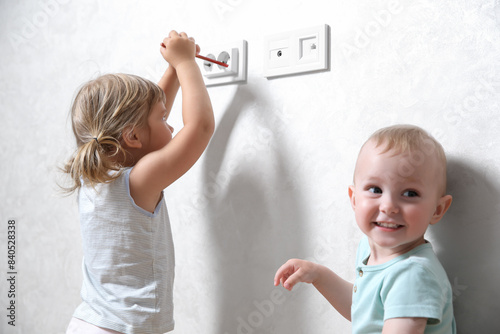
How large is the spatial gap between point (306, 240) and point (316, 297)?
0.11 meters

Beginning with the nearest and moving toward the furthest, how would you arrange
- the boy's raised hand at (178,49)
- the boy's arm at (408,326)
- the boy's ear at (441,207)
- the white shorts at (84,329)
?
the boy's arm at (408,326) < the boy's ear at (441,207) < the white shorts at (84,329) < the boy's raised hand at (178,49)

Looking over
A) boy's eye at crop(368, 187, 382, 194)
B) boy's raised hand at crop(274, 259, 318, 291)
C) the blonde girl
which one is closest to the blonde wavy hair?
the blonde girl

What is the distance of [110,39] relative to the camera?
130cm

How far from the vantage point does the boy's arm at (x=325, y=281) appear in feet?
2.80

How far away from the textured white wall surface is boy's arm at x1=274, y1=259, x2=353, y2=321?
59 mm

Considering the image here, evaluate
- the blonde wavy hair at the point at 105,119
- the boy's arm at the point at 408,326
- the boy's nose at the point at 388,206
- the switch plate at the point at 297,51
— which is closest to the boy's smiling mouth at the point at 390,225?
the boy's nose at the point at 388,206

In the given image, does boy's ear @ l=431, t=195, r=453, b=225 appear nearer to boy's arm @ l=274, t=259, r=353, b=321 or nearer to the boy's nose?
the boy's nose

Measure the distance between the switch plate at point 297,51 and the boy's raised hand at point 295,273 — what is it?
39 cm

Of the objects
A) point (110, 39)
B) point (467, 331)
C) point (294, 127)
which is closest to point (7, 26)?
point (110, 39)

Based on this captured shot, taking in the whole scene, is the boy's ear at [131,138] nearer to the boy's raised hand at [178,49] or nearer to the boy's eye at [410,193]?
the boy's raised hand at [178,49]

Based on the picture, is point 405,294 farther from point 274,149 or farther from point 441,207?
point 274,149

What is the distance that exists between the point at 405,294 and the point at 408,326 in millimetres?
42

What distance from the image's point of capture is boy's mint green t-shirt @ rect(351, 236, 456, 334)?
2.20ft

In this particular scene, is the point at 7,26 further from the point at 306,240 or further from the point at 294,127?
the point at 306,240
